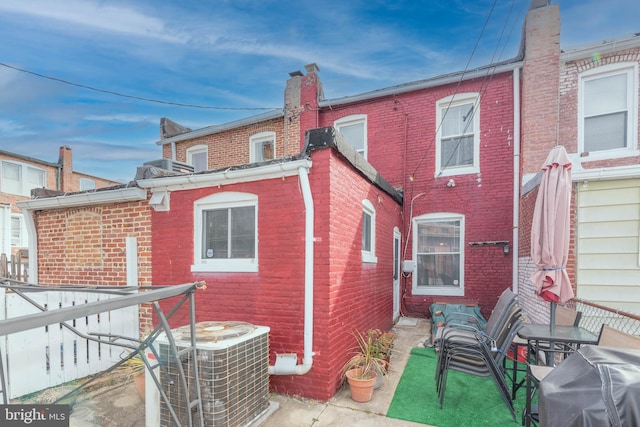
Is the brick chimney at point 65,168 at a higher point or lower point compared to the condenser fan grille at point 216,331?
higher

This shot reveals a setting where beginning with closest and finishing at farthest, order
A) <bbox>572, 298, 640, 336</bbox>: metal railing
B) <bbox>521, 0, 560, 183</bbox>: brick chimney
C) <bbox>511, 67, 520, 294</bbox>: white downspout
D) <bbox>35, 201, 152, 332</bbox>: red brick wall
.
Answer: <bbox>572, 298, 640, 336</bbox>: metal railing < <bbox>35, 201, 152, 332</bbox>: red brick wall < <bbox>521, 0, 560, 183</bbox>: brick chimney < <bbox>511, 67, 520, 294</bbox>: white downspout

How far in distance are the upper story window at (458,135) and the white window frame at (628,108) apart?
2007 millimetres

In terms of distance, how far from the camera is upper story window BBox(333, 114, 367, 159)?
8.93m

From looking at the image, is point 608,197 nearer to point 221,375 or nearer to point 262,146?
point 221,375

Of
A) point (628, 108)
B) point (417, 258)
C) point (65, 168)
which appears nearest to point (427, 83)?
point (628, 108)

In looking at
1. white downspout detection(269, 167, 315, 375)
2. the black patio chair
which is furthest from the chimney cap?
the black patio chair

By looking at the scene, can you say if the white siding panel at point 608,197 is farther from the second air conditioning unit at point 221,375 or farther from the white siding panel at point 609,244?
the second air conditioning unit at point 221,375

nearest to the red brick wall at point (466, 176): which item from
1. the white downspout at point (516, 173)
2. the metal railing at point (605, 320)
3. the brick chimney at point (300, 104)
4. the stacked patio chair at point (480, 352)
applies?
the white downspout at point (516, 173)

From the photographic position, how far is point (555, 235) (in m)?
3.69

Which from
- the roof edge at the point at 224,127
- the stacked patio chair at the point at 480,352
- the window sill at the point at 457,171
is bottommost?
the stacked patio chair at the point at 480,352

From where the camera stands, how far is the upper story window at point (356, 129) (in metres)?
8.93

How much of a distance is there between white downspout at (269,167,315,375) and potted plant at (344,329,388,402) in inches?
24.2

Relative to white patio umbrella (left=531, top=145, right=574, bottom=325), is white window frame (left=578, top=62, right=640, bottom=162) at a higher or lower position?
higher

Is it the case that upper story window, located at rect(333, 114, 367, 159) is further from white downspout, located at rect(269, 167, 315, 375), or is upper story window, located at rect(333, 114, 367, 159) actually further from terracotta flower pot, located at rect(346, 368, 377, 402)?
terracotta flower pot, located at rect(346, 368, 377, 402)
